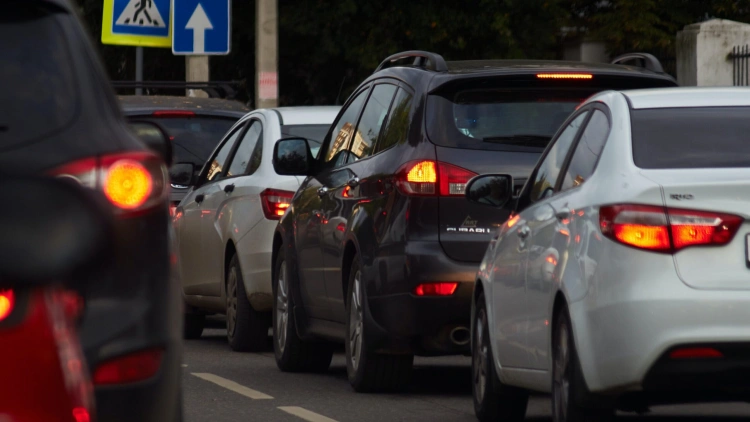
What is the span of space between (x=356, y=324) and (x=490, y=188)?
5.91 feet

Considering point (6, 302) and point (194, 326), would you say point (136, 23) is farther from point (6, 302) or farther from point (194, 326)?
point (6, 302)

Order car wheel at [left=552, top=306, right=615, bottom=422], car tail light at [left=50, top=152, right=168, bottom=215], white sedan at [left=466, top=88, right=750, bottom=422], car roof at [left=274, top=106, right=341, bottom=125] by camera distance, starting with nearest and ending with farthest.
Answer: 1. car tail light at [left=50, top=152, right=168, bottom=215]
2. white sedan at [left=466, top=88, right=750, bottom=422]
3. car wheel at [left=552, top=306, right=615, bottom=422]
4. car roof at [left=274, top=106, right=341, bottom=125]

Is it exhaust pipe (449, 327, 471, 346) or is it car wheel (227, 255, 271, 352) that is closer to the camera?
exhaust pipe (449, 327, 471, 346)

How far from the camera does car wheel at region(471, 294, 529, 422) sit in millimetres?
8180

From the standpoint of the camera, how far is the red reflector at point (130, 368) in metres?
3.99

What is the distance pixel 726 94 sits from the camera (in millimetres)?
7301

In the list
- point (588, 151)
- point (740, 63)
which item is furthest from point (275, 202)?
point (740, 63)

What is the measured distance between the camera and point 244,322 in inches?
493

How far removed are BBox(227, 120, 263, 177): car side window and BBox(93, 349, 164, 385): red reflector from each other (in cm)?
849

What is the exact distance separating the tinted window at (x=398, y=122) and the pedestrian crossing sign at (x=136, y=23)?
1429cm

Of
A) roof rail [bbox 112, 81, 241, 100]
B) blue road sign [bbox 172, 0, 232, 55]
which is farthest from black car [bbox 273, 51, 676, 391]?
blue road sign [bbox 172, 0, 232, 55]

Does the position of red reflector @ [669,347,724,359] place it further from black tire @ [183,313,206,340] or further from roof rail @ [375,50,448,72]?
black tire @ [183,313,206,340]

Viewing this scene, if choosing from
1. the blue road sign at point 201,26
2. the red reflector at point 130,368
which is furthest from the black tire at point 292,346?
the blue road sign at point 201,26

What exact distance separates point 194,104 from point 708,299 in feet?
31.7
